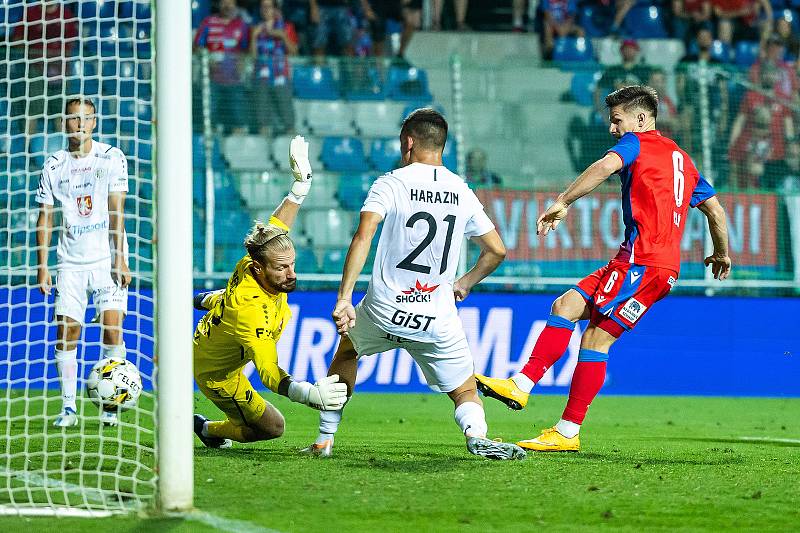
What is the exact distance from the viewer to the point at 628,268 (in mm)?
6922

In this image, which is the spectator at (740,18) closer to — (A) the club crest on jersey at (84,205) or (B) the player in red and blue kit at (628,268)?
(B) the player in red and blue kit at (628,268)

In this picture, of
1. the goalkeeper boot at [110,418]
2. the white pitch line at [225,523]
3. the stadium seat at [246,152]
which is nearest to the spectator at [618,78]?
the stadium seat at [246,152]

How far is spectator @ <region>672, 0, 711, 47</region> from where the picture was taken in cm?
1689

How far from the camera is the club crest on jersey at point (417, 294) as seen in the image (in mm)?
6195

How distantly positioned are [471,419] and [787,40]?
1221 centimetres

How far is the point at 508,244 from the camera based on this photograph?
1268cm

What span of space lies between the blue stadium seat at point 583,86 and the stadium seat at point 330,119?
Result: 2.71 meters

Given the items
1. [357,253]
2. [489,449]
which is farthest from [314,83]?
[489,449]

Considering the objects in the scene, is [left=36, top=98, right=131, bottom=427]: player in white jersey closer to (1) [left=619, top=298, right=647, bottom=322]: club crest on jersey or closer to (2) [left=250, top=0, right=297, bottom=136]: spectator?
(1) [left=619, top=298, right=647, bottom=322]: club crest on jersey

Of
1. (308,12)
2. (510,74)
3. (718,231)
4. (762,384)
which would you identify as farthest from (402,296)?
(308,12)

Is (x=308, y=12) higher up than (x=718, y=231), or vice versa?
(x=308, y=12)

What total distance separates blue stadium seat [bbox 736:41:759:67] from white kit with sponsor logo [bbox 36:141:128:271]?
1086 cm

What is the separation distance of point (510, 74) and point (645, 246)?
26.0 ft

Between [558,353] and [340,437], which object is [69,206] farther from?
[558,353]
